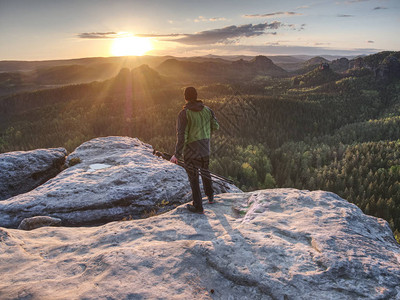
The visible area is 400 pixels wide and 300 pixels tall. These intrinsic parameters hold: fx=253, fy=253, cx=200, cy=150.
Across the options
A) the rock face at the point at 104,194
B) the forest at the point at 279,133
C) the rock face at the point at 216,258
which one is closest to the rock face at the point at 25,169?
the rock face at the point at 104,194

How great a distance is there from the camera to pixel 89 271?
15.1 feet

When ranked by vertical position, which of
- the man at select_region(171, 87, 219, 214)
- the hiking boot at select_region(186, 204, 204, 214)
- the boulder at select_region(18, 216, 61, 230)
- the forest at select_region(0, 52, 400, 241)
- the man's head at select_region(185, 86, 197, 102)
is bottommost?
the forest at select_region(0, 52, 400, 241)

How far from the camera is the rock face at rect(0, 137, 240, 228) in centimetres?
853

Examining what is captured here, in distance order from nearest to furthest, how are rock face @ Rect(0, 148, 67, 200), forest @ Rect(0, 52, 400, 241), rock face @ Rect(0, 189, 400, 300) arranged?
rock face @ Rect(0, 189, 400, 300), rock face @ Rect(0, 148, 67, 200), forest @ Rect(0, 52, 400, 241)

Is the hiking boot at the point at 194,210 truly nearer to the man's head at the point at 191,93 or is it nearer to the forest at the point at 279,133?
the man's head at the point at 191,93

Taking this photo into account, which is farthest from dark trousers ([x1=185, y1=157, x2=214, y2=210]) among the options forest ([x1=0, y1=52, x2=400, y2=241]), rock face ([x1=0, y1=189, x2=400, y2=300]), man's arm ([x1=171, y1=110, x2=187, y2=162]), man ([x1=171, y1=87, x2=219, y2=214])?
forest ([x1=0, y1=52, x2=400, y2=241])

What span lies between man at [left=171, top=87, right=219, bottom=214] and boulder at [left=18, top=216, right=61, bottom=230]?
436cm

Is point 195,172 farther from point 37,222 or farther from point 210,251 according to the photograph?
point 37,222

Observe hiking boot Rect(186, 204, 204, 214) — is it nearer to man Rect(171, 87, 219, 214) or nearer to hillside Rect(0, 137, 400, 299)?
man Rect(171, 87, 219, 214)

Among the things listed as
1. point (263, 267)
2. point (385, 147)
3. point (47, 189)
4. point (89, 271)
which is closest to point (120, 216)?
point (47, 189)

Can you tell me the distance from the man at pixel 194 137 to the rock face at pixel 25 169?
28.6 ft

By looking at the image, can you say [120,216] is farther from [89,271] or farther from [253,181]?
[253,181]

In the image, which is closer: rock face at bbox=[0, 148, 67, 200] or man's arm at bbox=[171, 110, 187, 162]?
man's arm at bbox=[171, 110, 187, 162]

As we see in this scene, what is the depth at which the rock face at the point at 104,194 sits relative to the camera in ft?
28.0
